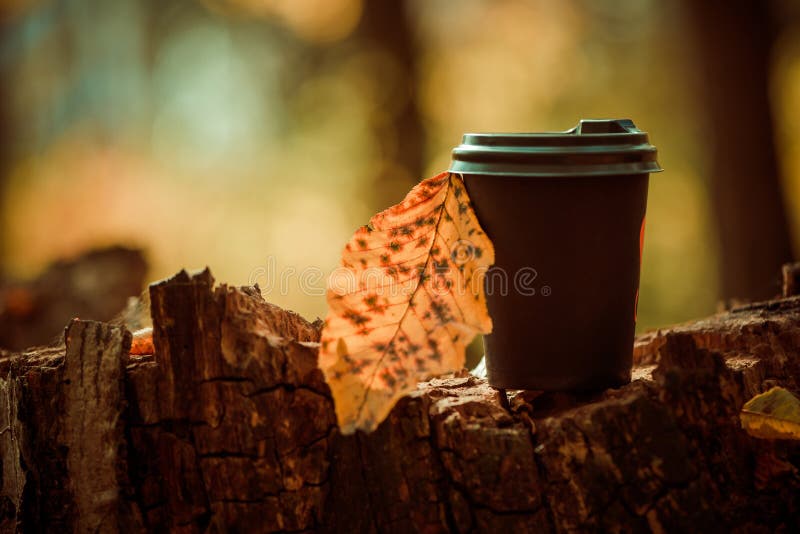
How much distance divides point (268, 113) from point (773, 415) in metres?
7.72

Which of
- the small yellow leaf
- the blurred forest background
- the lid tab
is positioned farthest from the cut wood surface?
the blurred forest background

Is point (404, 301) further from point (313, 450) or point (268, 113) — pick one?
point (268, 113)

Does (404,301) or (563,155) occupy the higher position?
(563,155)

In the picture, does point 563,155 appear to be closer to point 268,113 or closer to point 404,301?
point 404,301

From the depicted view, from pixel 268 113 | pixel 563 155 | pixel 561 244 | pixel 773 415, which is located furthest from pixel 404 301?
pixel 268 113

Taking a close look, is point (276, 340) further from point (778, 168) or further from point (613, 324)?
point (778, 168)

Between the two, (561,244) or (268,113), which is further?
(268,113)

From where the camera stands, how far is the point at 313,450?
2.01 meters

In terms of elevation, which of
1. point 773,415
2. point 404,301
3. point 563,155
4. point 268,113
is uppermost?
point 268,113

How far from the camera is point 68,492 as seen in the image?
6.81 feet

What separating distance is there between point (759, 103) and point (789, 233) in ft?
2.99

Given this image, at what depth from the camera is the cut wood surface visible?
193 cm

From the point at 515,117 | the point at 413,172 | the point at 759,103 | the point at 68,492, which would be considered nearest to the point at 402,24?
the point at 413,172

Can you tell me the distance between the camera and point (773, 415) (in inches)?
81.7
